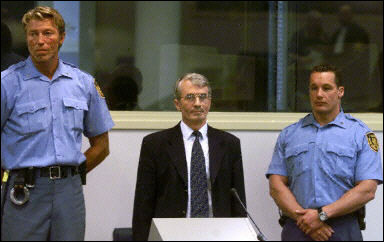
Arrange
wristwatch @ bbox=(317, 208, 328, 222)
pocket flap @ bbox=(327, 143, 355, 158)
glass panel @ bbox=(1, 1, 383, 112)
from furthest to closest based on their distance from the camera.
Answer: glass panel @ bbox=(1, 1, 383, 112) < pocket flap @ bbox=(327, 143, 355, 158) < wristwatch @ bbox=(317, 208, 328, 222)

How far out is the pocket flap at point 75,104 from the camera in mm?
2842

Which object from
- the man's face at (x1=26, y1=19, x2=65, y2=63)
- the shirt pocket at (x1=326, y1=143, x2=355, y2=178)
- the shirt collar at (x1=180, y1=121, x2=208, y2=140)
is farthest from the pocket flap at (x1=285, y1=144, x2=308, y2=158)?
the man's face at (x1=26, y1=19, x2=65, y2=63)

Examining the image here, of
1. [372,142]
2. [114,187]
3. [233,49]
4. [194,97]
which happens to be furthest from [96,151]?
[233,49]

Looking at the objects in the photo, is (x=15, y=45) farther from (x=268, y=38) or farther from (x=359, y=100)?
(x=359, y=100)

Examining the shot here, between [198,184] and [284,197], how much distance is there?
0.49m

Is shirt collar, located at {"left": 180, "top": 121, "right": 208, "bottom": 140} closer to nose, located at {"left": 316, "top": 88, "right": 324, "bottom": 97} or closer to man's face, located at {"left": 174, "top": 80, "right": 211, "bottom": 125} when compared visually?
man's face, located at {"left": 174, "top": 80, "right": 211, "bottom": 125}

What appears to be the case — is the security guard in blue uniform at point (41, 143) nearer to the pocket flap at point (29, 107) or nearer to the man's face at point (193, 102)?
the pocket flap at point (29, 107)

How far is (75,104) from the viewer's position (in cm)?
287

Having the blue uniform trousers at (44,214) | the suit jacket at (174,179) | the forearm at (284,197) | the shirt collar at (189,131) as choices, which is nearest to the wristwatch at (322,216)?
the forearm at (284,197)

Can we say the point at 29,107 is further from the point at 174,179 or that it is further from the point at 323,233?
the point at 323,233

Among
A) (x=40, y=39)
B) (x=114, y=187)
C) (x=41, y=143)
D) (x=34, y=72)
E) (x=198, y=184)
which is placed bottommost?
(x=114, y=187)

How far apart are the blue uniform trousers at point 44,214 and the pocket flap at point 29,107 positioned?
254 millimetres

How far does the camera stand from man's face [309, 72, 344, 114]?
3406 millimetres

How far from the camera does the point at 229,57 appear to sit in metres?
4.48
